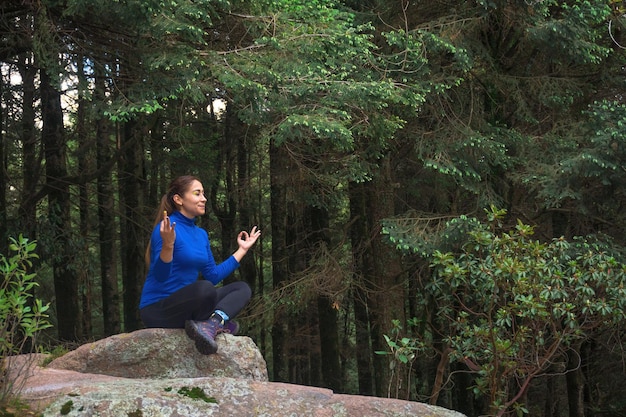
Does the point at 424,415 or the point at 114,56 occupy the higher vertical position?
the point at 114,56

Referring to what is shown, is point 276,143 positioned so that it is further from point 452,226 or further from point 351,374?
point 351,374

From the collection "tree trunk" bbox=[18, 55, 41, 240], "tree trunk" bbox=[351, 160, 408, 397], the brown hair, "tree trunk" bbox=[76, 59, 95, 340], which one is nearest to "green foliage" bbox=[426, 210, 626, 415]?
the brown hair

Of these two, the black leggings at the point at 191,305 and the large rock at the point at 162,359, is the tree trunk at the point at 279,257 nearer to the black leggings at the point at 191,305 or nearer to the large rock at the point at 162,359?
the black leggings at the point at 191,305

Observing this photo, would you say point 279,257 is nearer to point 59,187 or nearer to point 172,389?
point 59,187

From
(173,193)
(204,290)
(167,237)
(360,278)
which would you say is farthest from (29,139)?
(167,237)

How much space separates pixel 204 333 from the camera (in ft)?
19.9

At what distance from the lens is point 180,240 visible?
6164 mm

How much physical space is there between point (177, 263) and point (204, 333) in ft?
2.17

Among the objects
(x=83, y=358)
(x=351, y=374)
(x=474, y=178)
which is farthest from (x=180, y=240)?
(x=351, y=374)

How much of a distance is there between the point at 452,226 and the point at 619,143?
8.25 ft

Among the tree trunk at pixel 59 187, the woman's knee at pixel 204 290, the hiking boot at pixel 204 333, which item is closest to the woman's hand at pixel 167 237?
the woman's knee at pixel 204 290

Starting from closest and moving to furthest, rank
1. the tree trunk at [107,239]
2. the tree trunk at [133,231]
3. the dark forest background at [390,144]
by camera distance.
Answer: the dark forest background at [390,144], the tree trunk at [133,231], the tree trunk at [107,239]

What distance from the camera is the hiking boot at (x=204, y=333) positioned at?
19.7 feet

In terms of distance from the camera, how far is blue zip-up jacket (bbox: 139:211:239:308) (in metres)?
6.08
